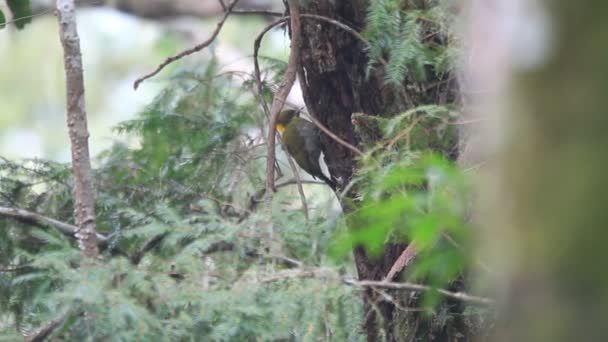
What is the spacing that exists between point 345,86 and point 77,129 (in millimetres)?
970

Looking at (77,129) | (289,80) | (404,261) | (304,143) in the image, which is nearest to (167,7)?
(304,143)

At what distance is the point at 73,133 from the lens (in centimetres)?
276

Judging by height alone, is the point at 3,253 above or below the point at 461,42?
below

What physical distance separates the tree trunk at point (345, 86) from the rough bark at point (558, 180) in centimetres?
208

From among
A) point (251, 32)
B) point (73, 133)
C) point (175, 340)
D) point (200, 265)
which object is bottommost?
point (175, 340)

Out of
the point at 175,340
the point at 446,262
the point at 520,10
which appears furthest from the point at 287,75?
the point at 520,10

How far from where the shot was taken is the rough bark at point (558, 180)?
83cm

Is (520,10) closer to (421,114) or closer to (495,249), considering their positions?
(495,249)

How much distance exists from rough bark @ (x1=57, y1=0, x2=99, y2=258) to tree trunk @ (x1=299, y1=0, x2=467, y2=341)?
83 cm

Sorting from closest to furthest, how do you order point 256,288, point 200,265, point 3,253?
1. point 256,288
2. point 200,265
3. point 3,253

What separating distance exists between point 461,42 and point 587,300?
73.6 inches

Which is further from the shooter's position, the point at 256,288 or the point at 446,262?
the point at 256,288

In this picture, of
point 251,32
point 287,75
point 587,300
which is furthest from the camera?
point 251,32

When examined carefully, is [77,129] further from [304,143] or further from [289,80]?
[304,143]
